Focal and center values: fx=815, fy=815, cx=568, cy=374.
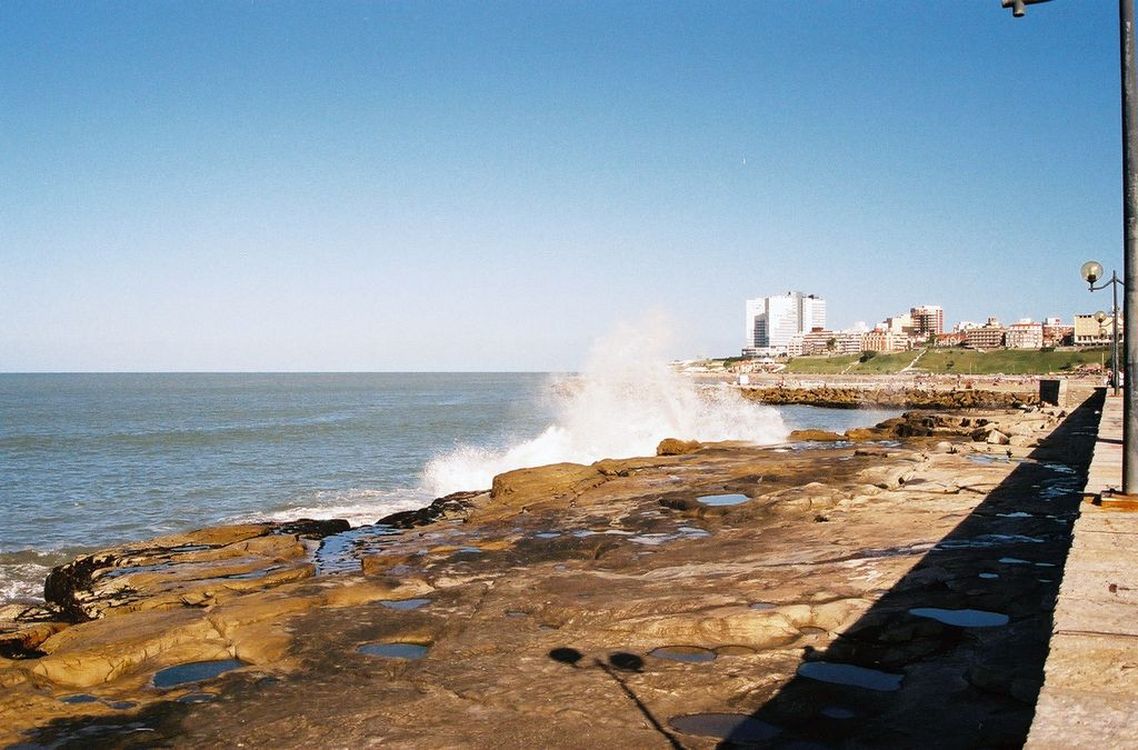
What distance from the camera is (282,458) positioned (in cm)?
3662

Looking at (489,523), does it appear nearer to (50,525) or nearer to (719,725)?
(719,725)

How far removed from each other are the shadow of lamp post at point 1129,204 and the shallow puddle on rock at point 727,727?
17.6 ft

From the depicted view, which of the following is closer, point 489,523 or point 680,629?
point 680,629

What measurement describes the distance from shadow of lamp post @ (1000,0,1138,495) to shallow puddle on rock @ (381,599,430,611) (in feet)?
24.4

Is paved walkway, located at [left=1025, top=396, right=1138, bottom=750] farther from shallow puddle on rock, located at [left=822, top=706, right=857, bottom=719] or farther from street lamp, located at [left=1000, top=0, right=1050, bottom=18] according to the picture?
street lamp, located at [left=1000, top=0, right=1050, bottom=18]

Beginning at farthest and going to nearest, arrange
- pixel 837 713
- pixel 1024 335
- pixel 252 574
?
pixel 1024 335
pixel 252 574
pixel 837 713

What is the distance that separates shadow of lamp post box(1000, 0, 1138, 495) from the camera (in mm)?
8102

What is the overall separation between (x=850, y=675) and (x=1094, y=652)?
233 centimetres

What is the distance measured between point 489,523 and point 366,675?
26.5ft

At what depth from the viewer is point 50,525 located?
20.6 meters

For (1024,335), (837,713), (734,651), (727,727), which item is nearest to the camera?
(727,727)

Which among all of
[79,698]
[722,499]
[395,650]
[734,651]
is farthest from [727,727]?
[722,499]

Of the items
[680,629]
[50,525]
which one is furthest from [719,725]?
[50,525]

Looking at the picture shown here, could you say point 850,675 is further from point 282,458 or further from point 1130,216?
point 282,458
